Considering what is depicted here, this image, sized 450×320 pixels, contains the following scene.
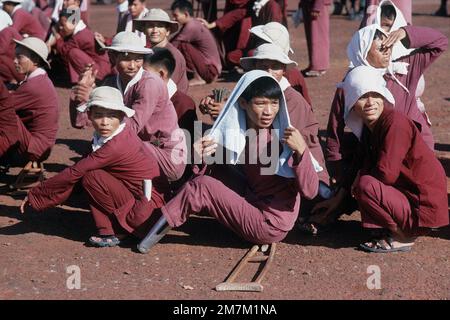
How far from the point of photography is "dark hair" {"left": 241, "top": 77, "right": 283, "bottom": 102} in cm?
560

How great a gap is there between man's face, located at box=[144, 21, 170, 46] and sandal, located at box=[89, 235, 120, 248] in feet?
9.73

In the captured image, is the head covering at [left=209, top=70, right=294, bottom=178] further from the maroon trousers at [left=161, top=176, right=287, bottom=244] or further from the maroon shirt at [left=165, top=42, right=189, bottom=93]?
the maroon shirt at [left=165, top=42, right=189, bottom=93]

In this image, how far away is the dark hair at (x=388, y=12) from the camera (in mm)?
7281

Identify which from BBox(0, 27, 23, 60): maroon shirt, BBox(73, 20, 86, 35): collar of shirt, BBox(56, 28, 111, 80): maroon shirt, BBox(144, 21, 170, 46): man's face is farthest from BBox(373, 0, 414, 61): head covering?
BBox(0, 27, 23, 60): maroon shirt

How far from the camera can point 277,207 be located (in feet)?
19.0

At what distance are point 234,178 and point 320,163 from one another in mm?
800

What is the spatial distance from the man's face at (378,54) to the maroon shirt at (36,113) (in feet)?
8.60

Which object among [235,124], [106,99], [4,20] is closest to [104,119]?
[106,99]

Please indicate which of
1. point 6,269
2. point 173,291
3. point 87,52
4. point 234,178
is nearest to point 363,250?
point 234,178

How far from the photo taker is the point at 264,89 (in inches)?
220

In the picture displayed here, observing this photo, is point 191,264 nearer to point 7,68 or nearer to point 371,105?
point 371,105

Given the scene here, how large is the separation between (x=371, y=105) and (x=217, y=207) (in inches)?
43.5

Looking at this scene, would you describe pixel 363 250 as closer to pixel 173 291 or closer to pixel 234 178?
pixel 234 178

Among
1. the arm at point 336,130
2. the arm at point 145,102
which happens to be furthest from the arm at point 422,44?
the arm at point 145,102
